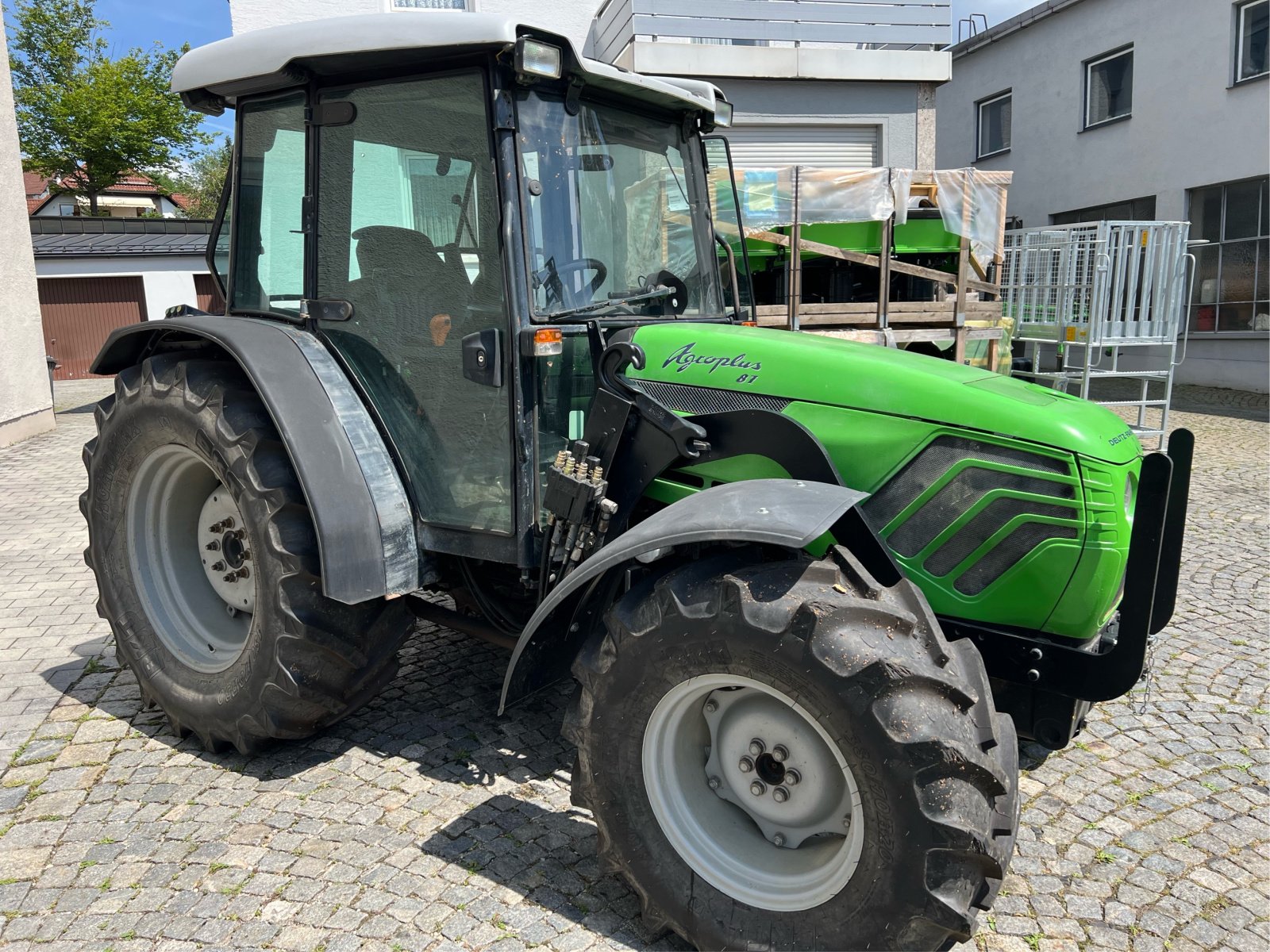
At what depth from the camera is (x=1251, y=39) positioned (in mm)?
14297

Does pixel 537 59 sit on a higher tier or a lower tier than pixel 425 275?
higher

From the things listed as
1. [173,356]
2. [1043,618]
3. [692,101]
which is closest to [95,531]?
[173,356]

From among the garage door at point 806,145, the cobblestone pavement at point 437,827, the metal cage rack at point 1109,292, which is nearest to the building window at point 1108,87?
the garage door at point 806,145

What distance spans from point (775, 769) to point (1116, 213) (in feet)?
60.0

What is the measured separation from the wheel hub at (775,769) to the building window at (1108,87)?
18.1 meters

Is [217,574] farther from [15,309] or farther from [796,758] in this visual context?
[15,309]

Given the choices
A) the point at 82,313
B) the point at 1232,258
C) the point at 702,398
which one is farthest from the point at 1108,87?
the point at 82,313

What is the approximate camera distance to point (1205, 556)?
226 inches

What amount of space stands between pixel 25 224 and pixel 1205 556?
44.1 feet

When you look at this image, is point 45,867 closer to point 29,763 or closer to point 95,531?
point 29,763

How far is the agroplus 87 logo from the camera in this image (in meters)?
2.71

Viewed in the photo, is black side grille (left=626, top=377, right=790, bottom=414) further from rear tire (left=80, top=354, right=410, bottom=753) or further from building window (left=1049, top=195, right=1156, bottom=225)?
building window (left=1049, top=195, right=1156, bottom=225)

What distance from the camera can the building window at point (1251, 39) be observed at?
14039 mm

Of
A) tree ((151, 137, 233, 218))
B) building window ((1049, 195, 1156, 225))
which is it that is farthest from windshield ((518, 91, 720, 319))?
tree ((151, 137, 233, 218))
